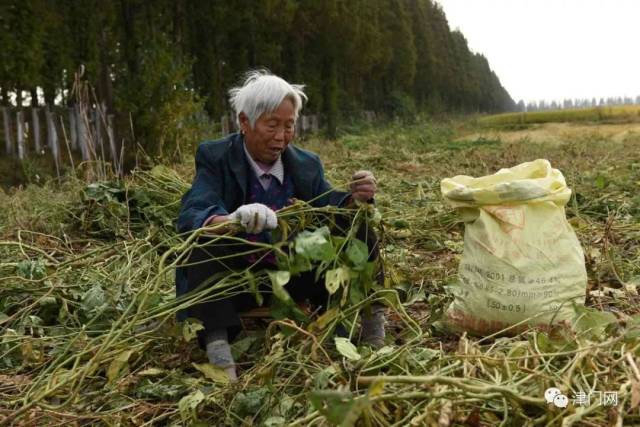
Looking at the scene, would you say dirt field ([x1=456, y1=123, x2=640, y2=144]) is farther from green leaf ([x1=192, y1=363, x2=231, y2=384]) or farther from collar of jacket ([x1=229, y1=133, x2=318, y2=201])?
green leaf ([x1=192, y1=363, x2=231, y2=384])

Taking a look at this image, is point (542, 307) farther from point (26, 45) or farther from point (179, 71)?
point (26, 45)

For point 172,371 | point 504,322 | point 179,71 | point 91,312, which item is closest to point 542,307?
point 504,322

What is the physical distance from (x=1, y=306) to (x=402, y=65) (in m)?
29.2

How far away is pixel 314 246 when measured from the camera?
1986 millimetres

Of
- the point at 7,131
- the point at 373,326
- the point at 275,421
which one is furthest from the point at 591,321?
the point at 7,131

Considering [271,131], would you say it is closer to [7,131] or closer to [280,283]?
[280,283]

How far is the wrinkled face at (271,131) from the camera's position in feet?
7.55

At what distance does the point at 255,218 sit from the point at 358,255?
14.5 inches

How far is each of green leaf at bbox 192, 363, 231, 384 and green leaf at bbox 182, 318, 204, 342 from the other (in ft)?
0.32

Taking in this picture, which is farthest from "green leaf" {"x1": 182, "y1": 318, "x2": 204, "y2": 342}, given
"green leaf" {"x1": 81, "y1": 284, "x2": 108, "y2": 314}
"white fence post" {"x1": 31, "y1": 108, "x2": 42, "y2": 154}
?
"white fence post" {"x1": 31, "y1": 108, "x2": 42, "y2": 154}

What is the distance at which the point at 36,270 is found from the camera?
287 cm

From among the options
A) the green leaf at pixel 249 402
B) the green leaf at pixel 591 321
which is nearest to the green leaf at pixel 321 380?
the green leaf at pixel 249 402

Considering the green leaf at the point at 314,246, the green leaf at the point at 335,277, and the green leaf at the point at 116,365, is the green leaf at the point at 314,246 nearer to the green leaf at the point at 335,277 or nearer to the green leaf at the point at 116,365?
the green leaf at the point at 335,277

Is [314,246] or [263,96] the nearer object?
[314,246]
